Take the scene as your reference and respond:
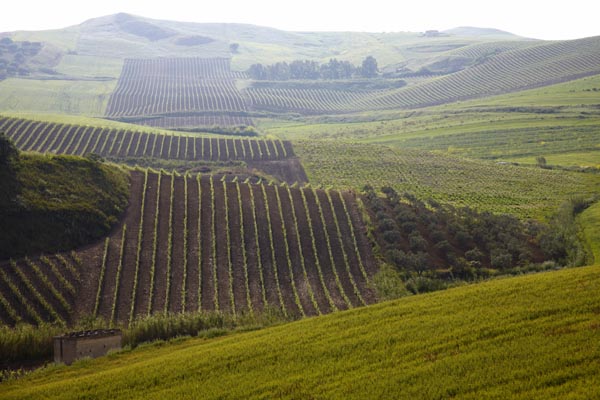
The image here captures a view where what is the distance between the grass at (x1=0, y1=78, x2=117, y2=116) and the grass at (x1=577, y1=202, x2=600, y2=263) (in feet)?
420

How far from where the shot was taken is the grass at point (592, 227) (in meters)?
48.8

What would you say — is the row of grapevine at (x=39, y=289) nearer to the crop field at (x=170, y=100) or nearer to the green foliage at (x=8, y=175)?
the green foliage at (x=8, y=175)

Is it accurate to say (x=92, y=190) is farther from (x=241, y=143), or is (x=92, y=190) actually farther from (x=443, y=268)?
(x=241, y=143)

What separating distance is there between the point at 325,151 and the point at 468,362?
3146 inches

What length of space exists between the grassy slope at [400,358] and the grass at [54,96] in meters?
137

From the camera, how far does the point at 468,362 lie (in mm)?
20172

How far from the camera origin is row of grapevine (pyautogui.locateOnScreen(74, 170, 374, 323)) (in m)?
38.4

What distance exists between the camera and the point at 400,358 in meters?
21.8

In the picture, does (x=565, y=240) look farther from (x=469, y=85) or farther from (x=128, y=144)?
(x=469, y=85)

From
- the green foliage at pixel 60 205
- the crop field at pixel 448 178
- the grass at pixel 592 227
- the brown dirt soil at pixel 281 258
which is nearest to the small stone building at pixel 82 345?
the brown dirt soil at pixel 281 258

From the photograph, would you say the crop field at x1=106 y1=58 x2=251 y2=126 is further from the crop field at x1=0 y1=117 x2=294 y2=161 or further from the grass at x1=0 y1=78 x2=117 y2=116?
the crop field at x1=0 y1=117 x2=294 y2=161

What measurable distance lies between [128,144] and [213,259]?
2255 inches

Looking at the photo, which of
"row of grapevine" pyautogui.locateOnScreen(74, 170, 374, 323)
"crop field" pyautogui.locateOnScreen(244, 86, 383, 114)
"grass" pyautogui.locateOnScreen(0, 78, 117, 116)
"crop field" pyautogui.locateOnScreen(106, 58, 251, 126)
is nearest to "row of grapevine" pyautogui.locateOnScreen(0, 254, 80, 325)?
"row of grapevine" pyautogui.locateOnScreen(74, 170, 374, 323)

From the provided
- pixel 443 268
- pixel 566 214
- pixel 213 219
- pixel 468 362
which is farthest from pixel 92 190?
pixel 566 214
